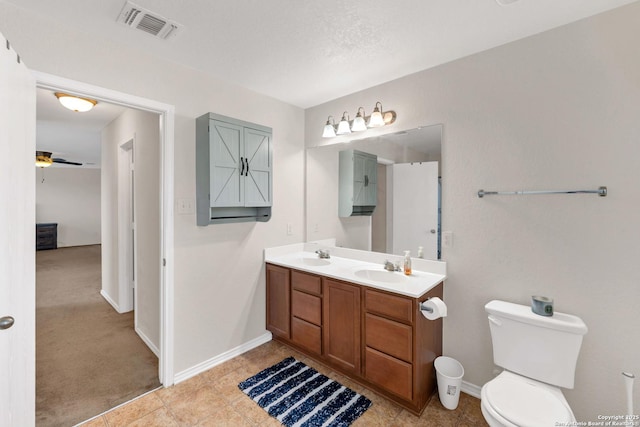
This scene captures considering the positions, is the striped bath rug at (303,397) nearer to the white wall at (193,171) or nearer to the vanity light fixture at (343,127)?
the white wall at (193,171)

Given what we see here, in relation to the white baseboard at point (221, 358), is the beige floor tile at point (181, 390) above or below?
below

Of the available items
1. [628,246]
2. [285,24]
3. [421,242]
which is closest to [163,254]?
[285,24]

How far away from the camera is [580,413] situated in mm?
1678

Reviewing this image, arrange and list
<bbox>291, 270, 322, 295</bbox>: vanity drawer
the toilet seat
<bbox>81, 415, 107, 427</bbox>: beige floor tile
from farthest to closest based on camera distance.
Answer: <bbox>291, 270, 322, 295</bbox>: vanity drawer < <bbox>81, 415, 107, 427</bbox>: beige floor tile < the toilet seat

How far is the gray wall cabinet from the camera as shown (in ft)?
7.11

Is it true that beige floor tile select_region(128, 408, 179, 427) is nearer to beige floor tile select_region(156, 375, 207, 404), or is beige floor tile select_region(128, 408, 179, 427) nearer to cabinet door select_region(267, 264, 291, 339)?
beige floor tile select_region(156, 375, 207, 404)

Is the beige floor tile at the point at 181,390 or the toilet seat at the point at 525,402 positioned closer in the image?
the toilet seat at the point at 525,402

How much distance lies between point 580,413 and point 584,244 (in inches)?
39.8

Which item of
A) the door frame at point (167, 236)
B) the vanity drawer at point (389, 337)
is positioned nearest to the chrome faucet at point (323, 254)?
the vanity drawer at point (389, 337)

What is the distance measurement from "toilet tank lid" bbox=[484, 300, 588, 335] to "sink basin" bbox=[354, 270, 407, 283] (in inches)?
24.4

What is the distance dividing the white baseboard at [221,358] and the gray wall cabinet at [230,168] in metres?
1.19

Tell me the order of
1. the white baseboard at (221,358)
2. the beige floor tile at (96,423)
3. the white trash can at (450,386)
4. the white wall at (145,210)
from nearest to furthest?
the beige floor tile at (96,423) < the white trash can at (450,386) < the white baseboard at (221,358) < the white wall at (145,210)

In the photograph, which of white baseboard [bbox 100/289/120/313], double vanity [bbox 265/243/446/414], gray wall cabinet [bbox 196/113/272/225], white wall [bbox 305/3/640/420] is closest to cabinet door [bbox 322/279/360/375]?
double vanity [bbox 265/243/446/414]

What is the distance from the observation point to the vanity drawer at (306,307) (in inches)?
93.0
